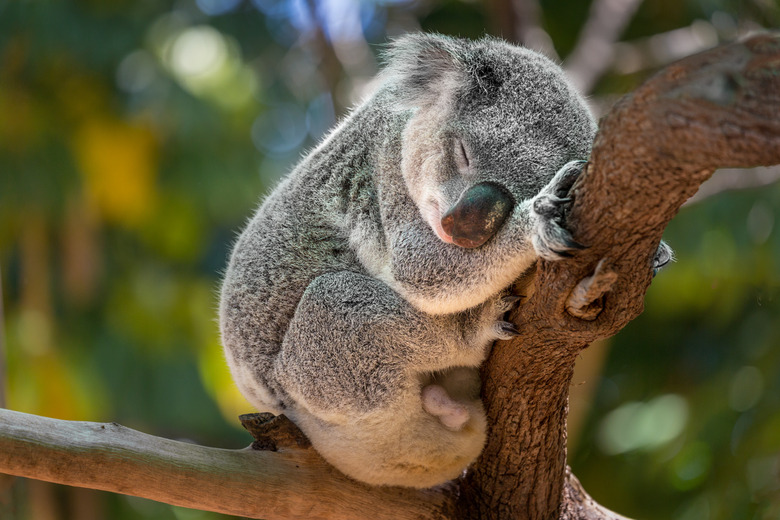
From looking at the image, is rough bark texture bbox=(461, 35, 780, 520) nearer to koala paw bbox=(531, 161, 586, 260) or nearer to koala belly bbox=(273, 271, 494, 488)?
koala paw bbox=(531, 161, 586, 260)

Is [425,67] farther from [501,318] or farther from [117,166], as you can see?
[117,166]

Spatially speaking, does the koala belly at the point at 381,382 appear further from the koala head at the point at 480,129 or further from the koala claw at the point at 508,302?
the koala head at the point at 480,129

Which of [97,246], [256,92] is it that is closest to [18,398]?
[97,246]

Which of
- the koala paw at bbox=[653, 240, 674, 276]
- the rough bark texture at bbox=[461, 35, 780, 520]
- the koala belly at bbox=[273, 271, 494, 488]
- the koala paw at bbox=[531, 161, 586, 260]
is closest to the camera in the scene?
the rough bark texture at bbox=[461, 35, 780, 520]

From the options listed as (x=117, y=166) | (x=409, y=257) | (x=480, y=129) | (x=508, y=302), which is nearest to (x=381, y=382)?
(x=409, y=257)

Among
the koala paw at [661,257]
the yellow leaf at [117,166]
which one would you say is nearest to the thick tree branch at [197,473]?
the koala paw at [661,257]

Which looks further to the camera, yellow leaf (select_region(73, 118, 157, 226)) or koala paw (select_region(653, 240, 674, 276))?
yellow leaf (select_region(73, 118, 157, 226))

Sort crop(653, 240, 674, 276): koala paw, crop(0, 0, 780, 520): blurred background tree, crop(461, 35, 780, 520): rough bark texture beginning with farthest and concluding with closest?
crop(0, 0, 780, 520): blurred background tree → crop(653, 240, 674, 276): koala paw → crop(461, 35, 780, 520): rough bark texture

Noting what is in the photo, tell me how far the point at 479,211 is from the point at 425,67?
88 centimetres

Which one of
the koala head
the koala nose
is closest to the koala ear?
the koala head

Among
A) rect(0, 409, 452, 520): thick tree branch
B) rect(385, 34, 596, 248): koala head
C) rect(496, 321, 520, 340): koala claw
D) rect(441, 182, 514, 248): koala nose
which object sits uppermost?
rect(385, 34, 596, 248): koala head

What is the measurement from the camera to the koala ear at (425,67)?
3.04 metres

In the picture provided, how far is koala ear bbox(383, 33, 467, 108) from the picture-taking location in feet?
9.97

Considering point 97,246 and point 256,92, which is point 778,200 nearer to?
point 256,92
